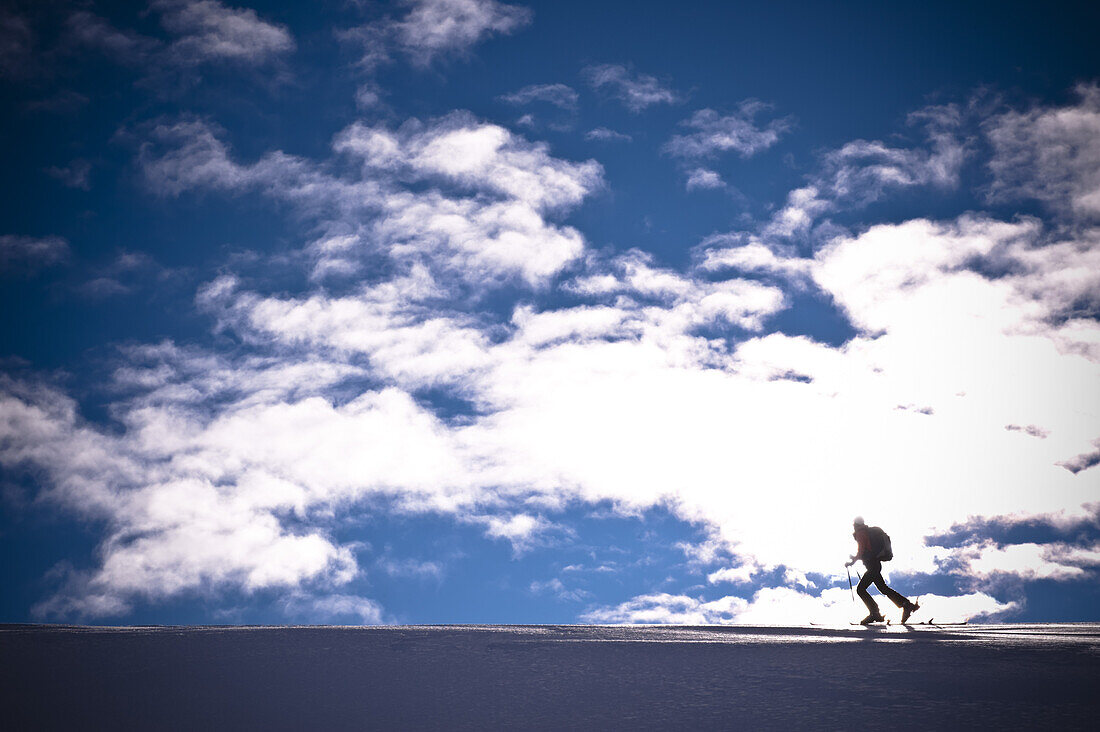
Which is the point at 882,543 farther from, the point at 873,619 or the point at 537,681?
the point at 537,681

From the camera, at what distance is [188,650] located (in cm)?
880

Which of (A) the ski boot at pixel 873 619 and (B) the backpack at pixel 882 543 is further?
(B) the backpack at pixel 882 543

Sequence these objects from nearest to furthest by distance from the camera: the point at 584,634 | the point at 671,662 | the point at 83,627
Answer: the point at 671,662 < the point at 584,634 < the point at 83,627

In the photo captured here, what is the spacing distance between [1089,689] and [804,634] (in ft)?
13.8

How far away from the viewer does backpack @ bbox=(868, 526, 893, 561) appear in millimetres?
14172

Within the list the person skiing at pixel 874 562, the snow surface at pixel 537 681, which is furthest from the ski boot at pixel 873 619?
the snow surface at pixel 537 681

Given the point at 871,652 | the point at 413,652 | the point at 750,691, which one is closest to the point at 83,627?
the point at 413,652

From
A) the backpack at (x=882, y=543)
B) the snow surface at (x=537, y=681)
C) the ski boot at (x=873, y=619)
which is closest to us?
the snow surface at (x=537, y=681)

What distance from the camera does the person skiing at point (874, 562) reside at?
14047 mm

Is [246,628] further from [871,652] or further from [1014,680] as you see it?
[1014,680]

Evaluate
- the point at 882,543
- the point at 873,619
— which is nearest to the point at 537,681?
the point at 873,619

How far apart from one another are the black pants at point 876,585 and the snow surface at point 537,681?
4.06 m

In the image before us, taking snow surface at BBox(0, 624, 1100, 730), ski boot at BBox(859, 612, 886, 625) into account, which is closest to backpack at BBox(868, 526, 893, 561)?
ski boot at BBox(859, 612, 886, 625)

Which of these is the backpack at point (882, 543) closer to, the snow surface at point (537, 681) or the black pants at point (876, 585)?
the black pants at point (876, 585)
